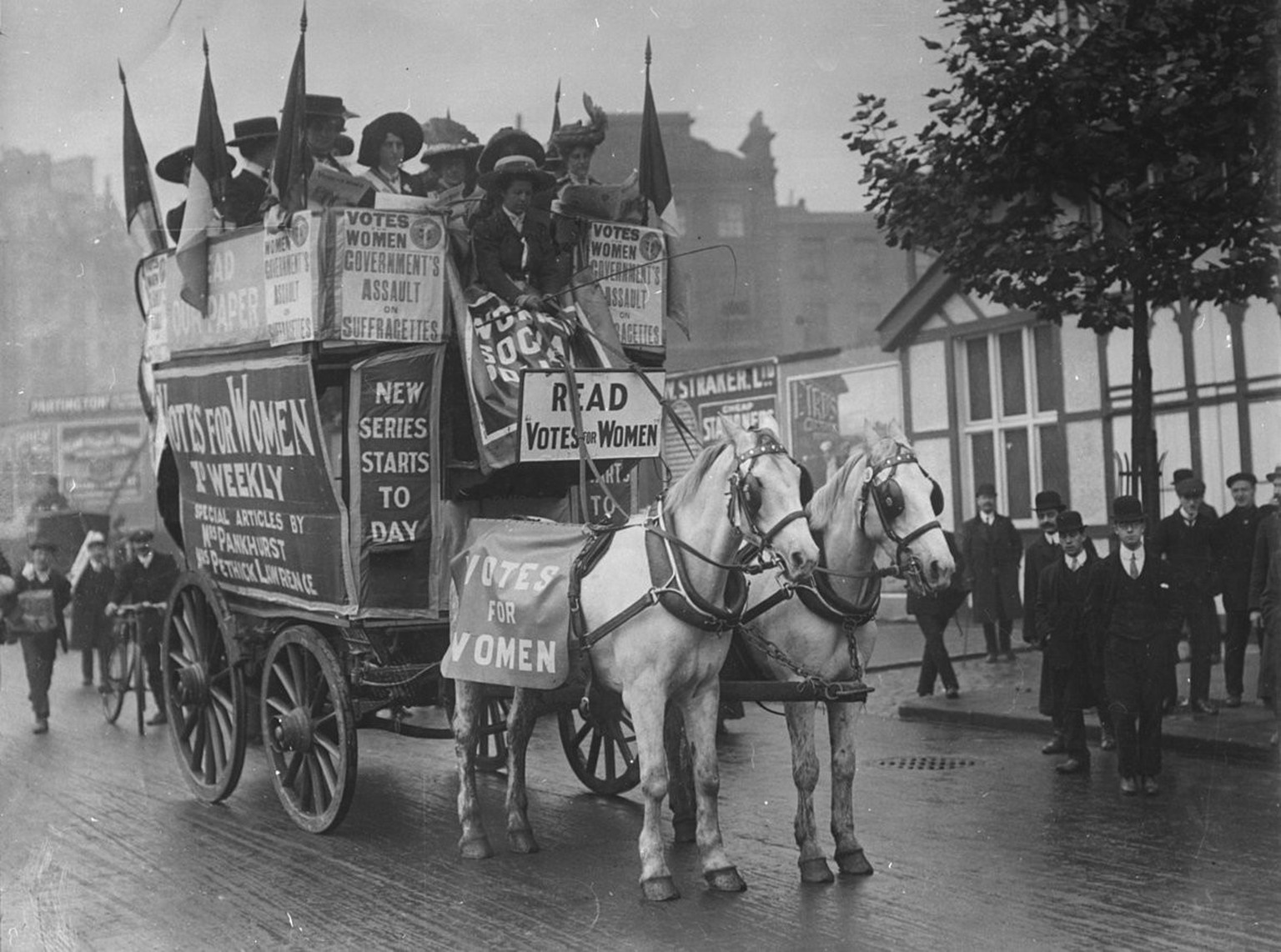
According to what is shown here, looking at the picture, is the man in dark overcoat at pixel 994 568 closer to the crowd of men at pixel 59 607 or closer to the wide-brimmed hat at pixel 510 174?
the crowd of men at pixel 59 607

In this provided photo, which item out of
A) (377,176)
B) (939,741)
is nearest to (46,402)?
(377,176)

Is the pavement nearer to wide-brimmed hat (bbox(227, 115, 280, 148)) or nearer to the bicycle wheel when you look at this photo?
the bicycle wheel

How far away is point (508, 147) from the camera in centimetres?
866

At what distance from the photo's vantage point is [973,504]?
752 inches

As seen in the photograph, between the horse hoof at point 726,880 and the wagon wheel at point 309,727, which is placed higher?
the wagon wheel at point 309,727

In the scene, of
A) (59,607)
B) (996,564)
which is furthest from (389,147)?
(996,564)

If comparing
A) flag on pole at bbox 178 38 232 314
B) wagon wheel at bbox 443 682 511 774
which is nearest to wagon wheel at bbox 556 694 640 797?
wagon wheel at bbox 443 682 511 774

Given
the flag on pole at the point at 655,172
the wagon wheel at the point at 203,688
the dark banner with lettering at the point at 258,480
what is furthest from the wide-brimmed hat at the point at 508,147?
the wagon wheel at the point at 203,688

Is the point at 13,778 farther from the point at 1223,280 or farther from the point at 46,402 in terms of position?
the point at 46,402

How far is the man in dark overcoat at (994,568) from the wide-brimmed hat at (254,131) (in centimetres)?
862

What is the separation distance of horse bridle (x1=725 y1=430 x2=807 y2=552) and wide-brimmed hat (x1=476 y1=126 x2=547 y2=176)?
3.34 m

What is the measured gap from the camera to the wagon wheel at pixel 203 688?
8.39 metres

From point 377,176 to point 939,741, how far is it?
230 inches

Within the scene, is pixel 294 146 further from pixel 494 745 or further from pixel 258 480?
pixel 494 745
